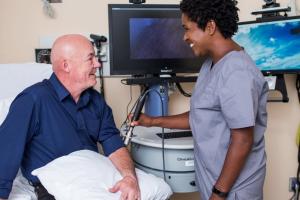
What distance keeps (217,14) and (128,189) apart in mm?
701

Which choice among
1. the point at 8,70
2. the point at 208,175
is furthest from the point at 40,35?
the point at 208,175

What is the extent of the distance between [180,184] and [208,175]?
29cm

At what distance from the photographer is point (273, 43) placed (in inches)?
75.4

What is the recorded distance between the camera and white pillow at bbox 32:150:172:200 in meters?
1.14

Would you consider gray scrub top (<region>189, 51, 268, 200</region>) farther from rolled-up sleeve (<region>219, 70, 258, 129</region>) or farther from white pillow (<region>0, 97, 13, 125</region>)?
white pillow (<region>0, 97, 13, 125</region>)

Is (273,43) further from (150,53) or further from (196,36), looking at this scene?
(196,36)

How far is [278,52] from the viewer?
1920mm

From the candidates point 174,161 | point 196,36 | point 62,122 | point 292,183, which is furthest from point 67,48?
point 292,183

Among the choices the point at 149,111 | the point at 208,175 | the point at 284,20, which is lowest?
the point at 208,175

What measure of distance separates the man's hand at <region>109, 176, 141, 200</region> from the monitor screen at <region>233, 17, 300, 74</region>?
1.12 meters

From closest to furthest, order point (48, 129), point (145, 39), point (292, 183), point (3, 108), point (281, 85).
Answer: point (48, 129)
point (3, 108)
point (145, 39)
point (281, 85)
point (292, 183)

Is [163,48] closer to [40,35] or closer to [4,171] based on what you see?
[40,35]

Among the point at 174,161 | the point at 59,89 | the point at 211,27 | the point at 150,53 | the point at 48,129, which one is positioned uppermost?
the point at 211,27

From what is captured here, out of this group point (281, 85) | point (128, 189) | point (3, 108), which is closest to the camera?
point (128, 189)
